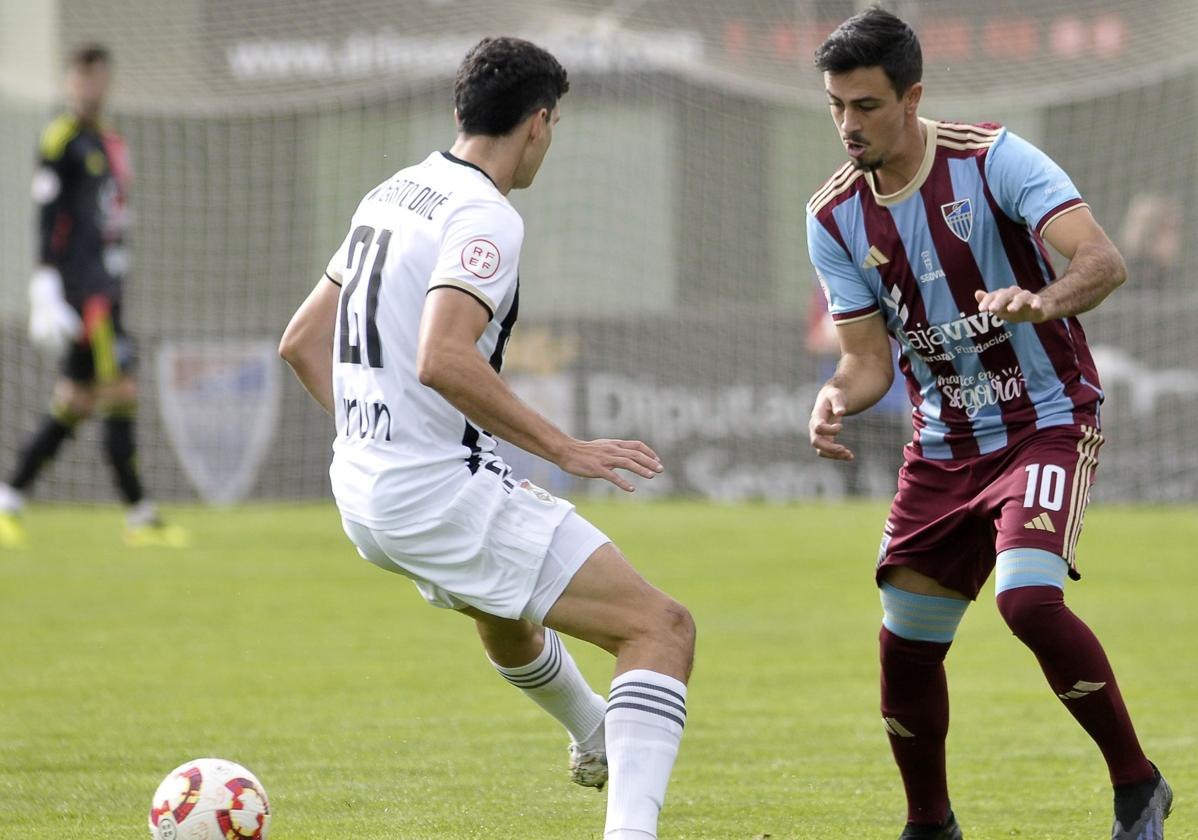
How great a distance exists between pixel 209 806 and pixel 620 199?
14554 millimetres

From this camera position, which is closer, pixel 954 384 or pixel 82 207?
pixel 954 384

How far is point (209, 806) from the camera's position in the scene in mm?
4715

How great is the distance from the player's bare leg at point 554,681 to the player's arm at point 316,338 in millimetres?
840

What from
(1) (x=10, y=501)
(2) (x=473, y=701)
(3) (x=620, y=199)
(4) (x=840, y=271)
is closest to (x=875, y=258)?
(4) (x=840, y=271)

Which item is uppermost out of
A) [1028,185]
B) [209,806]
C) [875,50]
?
[875,50]

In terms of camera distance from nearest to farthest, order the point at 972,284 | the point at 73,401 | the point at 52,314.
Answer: the point at 972,284 < the point at 73,401 < the point at 52,314

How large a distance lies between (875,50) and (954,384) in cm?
95

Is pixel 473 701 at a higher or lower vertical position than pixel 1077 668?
lower

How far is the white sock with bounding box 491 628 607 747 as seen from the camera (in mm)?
5336

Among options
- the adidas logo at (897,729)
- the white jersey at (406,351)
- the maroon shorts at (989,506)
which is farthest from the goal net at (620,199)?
the white jersey at (406,351)

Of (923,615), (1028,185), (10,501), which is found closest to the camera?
(1028,185)

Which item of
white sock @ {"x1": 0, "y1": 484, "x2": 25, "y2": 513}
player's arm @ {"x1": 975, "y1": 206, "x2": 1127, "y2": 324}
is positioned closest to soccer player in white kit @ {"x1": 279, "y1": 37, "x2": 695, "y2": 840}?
player's arm @ {"x1": 975, "y1": 206, "x2": 1127, "y2": 324}

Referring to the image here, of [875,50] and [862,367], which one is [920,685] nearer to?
[862,367]

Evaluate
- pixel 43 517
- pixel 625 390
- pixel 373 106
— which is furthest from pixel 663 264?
pixel 43 517
